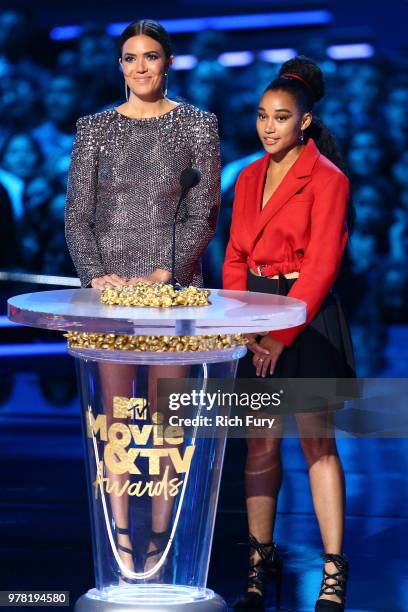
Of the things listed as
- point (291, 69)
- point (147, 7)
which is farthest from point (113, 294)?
point (147, 7)

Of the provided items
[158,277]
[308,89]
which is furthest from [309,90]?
[158,277]

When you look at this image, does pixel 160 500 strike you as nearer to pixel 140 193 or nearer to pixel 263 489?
pixel 263 489

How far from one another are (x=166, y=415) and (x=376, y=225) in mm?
4953

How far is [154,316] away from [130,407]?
26 cm

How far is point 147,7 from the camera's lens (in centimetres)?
665

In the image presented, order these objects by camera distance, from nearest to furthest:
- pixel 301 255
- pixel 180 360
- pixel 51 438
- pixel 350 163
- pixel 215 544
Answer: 1. pixel 180 360
2. pixel 301 255
3. pixel 215 544
4. pixel 51 438
5. pixel 350 163

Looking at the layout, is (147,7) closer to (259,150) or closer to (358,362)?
(259,150)

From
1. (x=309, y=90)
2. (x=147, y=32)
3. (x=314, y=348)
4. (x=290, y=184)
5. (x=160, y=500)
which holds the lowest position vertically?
(x=160, y=500)

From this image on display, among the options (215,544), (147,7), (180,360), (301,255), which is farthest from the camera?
(147,7)

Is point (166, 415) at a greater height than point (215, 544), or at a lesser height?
greater

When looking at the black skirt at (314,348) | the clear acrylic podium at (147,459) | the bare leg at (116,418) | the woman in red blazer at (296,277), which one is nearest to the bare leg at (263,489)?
the woman in red blazer at (296,277)

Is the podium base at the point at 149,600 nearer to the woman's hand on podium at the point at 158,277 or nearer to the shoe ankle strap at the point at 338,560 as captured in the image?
the shoe ankle strap at the point at 338,560

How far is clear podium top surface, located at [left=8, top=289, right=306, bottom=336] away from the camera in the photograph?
2322mm

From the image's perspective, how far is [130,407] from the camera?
2496 millimetres
